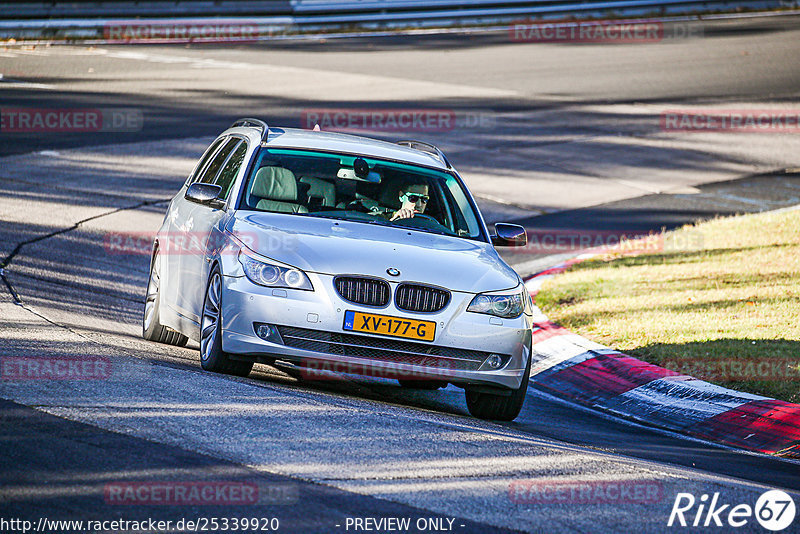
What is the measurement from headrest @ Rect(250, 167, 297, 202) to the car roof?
302 mm

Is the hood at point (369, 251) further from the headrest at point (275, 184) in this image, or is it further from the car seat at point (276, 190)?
the headrest at point (275, 184)

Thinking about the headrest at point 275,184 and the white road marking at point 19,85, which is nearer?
the headrest at point 275,184

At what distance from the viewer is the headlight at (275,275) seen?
292 inches

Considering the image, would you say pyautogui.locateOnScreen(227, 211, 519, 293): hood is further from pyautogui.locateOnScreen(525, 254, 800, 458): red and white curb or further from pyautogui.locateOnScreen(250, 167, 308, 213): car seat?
pyautogui.locateOnScreen(525, 254, 800, 458): red and white curb

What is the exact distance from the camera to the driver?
874 centimetres

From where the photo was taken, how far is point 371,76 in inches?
1093

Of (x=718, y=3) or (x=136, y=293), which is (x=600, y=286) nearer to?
(x=136, y=293)

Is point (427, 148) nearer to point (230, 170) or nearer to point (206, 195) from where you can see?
point (230, 170)

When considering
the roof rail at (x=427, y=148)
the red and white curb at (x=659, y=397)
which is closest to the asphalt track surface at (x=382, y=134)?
the red and white curb at (x=659, y=397)

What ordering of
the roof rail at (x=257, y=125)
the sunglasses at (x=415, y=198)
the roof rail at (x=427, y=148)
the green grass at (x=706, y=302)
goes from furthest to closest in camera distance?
the green grass at (x=706, y=302)
the roof rail at (x=427, y=148)
the roof rail at (x=257, y=125)
the sunglasses at (x=415, y=198)

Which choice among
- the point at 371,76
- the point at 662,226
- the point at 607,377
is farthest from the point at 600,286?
the point at 371,76

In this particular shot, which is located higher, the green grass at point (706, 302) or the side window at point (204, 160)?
the side window at point (204, 160)

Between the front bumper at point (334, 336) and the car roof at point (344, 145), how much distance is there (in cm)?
173

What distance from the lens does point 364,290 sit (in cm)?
744
